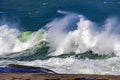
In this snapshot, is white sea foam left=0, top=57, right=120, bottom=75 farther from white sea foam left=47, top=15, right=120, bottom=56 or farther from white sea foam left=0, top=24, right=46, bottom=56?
white sea foam left=0, top=24, right=46, bottom=56

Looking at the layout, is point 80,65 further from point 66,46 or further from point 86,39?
point 86,39

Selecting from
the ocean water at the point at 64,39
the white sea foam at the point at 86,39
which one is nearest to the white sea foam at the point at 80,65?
the ocean water at the point at 64,39

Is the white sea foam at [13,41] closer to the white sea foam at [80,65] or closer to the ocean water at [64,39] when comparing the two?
the ocean water at [64,39]

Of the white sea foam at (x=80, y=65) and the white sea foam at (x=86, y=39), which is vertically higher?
the white sea foam at (x=86, y=39)

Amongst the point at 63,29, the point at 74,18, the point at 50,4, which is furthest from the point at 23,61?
the point at 50,4

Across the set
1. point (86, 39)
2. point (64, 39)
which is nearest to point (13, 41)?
point (64, 39)

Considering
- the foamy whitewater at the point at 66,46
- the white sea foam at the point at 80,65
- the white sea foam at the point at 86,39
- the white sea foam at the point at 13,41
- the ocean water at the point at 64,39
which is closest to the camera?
the white sea foam at the point at 80,65

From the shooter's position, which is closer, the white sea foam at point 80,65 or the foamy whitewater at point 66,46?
the white sea foam at point 80,65

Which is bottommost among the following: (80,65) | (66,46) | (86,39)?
(80,65)
